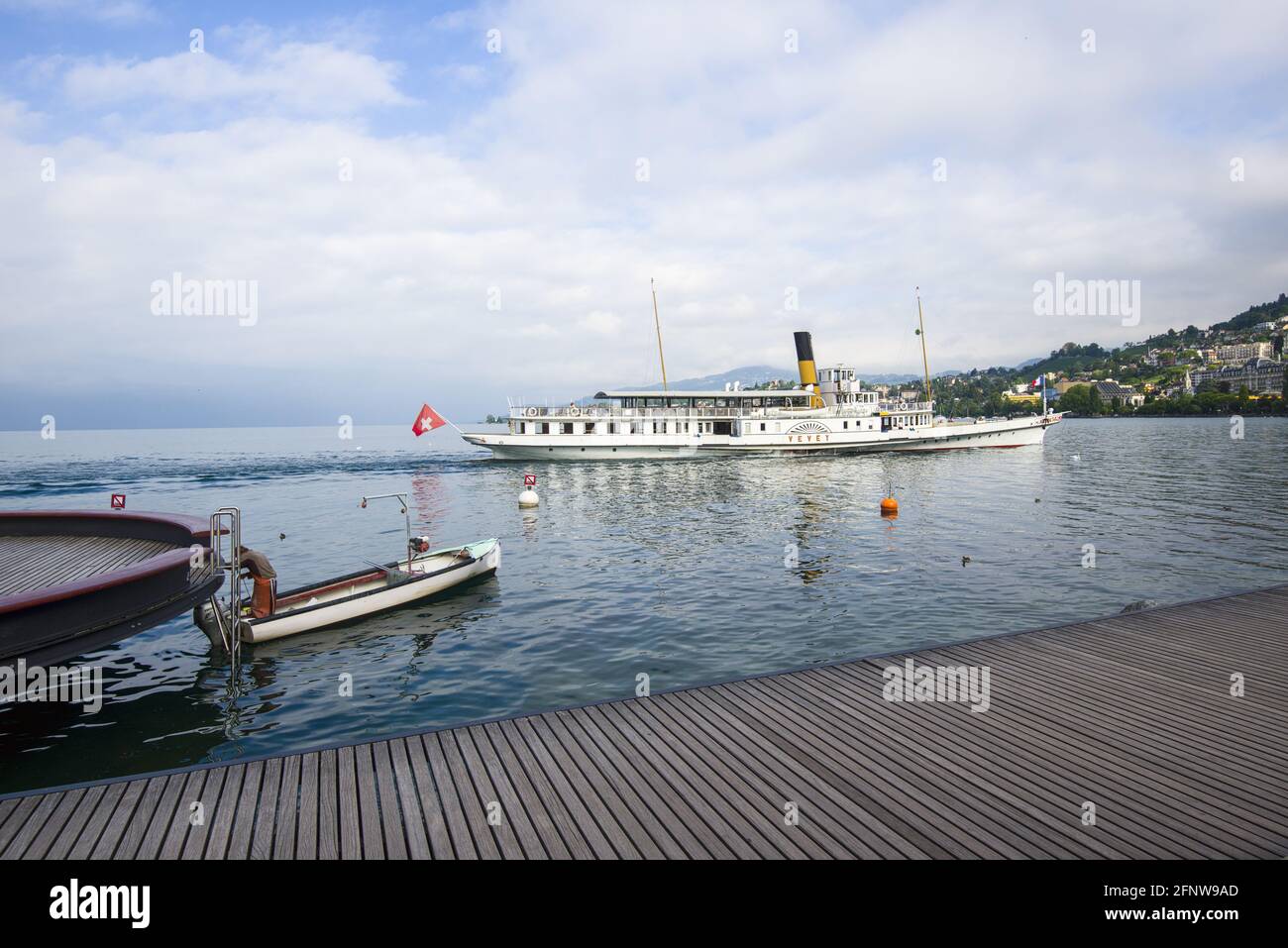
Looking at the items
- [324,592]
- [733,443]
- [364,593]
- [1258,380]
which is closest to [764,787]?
[364,593]

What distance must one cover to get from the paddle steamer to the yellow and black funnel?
10 centimetres

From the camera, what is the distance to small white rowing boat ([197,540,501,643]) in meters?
14.8

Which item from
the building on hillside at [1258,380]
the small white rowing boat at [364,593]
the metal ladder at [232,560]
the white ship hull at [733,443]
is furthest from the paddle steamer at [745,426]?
the building on hillside at [1258,380]

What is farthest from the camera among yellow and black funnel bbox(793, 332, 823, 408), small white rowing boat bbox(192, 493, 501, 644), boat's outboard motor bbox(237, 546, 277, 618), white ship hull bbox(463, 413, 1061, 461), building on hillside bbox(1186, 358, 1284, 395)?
building on hillside bbox(1186, 358, 1284, 395)

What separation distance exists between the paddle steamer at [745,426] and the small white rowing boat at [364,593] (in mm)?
43457

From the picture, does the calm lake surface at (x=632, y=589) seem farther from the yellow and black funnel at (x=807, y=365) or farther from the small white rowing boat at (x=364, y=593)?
the yellow and black funnel at (x=807, y=365)

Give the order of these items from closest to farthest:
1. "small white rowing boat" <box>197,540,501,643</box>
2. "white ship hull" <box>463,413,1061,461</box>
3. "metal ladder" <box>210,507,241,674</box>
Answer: "metal ladder" <box>210,507,241,674</box> → "small white rowing boat" <box>197,540,501,643</box> → "white ship hull" <box>463,413,1061,461</box>

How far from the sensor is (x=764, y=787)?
618 cm

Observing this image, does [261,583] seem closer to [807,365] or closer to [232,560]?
[232,560]

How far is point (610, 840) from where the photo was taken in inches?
208

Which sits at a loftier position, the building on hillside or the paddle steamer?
the building on hillside

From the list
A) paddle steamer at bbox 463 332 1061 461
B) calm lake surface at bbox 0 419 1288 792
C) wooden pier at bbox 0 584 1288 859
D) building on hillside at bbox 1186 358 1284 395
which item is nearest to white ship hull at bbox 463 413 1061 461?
paddle steamer at bbox 463 332 1061 461

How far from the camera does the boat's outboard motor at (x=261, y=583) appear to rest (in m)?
14.5

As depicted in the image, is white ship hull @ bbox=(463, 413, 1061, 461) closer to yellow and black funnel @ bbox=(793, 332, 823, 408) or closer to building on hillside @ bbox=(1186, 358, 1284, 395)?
yellow and black funnel @ bbox=(793, 332, 823, 408)
